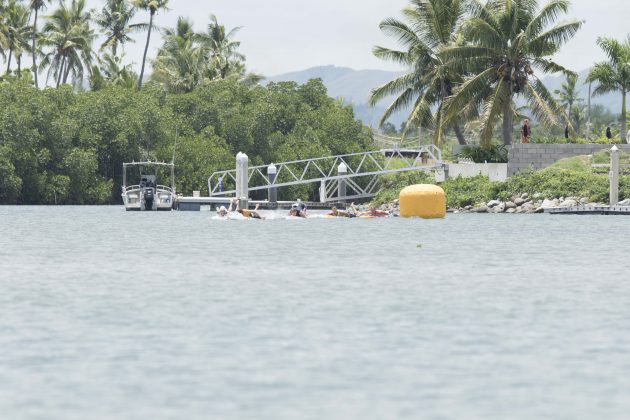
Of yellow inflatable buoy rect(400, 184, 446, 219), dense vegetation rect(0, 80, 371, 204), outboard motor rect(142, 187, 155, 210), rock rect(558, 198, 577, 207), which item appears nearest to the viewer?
yellow inflatable buoy rect(400, 184, 446, 219)

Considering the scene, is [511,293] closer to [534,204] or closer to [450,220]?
[450,220]

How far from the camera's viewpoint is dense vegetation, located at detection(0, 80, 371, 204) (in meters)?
81.1

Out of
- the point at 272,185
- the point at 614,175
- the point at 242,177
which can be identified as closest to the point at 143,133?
the point at 272,185

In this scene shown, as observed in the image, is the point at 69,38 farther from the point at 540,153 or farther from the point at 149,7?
the point at 540,153

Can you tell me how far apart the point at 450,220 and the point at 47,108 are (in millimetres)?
35053

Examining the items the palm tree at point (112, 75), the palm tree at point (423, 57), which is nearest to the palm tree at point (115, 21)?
the palm tree at point (112, 75)

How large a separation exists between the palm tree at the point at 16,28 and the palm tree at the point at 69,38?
185cm

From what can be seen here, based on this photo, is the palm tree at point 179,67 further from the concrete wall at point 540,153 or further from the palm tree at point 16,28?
the concrete wall at point 540,153

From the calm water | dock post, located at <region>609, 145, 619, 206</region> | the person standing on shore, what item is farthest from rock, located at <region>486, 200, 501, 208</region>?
the calm water

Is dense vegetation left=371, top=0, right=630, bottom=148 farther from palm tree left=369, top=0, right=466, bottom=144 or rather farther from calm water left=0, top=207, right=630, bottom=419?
calm water left=0, top=207, right=630, bottom=419

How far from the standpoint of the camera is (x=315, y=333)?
17578 millimetres

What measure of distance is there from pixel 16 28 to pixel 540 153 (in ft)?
178

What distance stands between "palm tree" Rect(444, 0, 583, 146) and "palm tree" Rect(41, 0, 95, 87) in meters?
45.7

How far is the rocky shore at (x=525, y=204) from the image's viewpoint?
61.6 m
